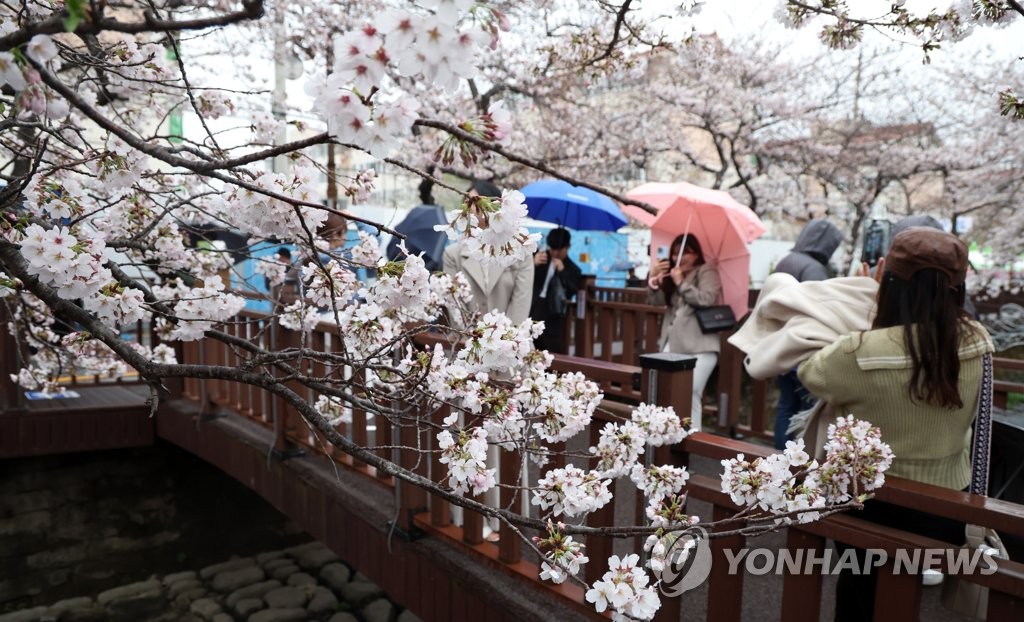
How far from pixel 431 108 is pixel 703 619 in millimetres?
9927

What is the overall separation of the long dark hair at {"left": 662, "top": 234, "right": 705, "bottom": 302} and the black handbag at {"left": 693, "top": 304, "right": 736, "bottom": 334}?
0.34m

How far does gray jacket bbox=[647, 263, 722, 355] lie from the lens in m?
4.57

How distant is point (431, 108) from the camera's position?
1124cm

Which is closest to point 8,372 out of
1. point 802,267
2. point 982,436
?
point 802,267

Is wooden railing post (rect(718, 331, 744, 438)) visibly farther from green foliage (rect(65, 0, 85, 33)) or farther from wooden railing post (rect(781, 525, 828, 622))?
green foliage (rect(65, 0, 85, 33))

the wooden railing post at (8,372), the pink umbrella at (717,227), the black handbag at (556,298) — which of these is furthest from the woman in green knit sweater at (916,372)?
the wooden railing post at (8,372)

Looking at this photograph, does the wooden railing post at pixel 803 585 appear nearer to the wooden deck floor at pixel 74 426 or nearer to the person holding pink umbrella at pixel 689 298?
the person holding pink umbrella at pixel 689 298

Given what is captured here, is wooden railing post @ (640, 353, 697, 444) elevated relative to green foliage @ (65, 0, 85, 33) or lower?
lower

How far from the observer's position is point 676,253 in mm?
4895

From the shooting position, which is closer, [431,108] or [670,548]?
[670,548]

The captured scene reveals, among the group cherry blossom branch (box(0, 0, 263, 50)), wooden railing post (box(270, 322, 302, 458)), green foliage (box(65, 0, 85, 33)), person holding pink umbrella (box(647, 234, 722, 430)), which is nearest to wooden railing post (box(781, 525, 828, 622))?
cherry blossom branch (box(0, 0, 263, 50))

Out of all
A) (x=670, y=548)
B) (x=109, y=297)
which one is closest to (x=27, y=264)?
(x=109, y=297)

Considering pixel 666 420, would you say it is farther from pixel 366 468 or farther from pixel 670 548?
pixel 366 468

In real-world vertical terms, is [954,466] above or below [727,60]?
below
